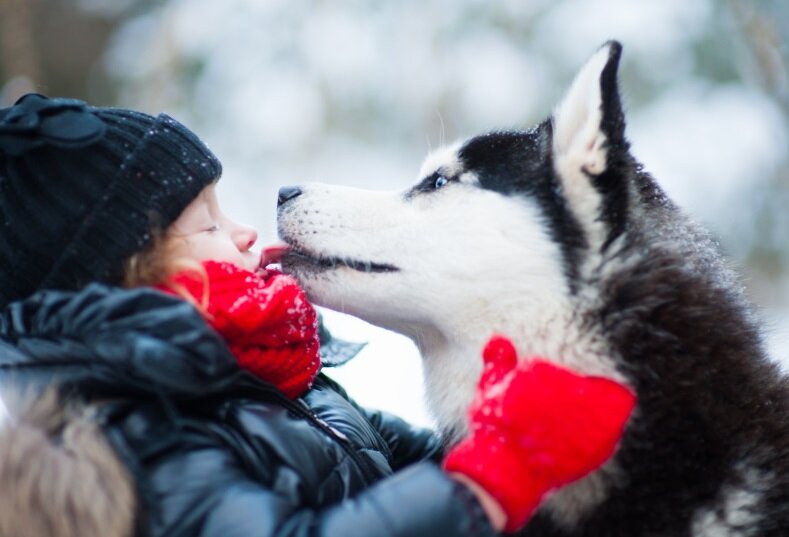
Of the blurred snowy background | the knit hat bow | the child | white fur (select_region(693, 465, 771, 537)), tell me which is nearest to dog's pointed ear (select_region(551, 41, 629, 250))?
the child

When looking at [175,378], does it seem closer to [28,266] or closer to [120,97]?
[28,266]

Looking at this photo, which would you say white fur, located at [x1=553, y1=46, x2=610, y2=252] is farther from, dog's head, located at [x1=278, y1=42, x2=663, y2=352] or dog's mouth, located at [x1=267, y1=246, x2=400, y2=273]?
dog's mouth, located at [x1=267, y1=246, x2=400, y2=273]

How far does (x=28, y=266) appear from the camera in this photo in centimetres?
159

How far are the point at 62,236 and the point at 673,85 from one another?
8.12m

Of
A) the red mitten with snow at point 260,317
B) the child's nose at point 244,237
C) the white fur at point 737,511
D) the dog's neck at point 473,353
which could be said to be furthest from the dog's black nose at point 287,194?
the white fur at point 737,511

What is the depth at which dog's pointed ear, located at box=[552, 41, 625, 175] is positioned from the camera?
1.64m

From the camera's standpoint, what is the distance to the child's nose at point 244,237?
1.84 meters

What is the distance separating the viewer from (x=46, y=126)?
156cm

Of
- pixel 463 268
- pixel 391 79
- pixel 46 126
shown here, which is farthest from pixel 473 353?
pixel 391 79

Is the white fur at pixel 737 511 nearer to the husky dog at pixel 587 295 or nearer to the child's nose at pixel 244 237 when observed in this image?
the husky dog at pixel 587 295

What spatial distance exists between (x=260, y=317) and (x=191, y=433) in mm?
283

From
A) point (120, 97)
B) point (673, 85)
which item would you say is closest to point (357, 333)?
point (673, 85)

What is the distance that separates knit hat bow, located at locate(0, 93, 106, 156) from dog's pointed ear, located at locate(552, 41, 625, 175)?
993 mm

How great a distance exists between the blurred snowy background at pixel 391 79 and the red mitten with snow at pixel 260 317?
574cm
